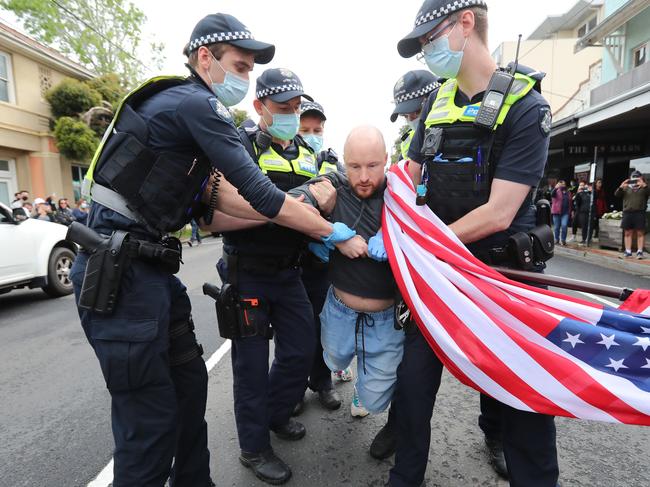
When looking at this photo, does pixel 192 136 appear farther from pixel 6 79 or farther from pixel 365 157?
pixel 6 79

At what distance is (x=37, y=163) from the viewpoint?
57.7 feet

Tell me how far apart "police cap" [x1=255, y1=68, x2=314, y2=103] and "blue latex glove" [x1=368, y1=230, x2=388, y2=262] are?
1.12 m

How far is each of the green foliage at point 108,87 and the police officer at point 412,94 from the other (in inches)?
763

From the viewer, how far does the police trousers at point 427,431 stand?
1752 millimetres

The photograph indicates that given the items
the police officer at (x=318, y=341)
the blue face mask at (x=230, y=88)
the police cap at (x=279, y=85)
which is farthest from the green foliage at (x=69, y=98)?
the blue face mask at (x=230, y=88)

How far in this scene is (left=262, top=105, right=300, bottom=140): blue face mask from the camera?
2695mm

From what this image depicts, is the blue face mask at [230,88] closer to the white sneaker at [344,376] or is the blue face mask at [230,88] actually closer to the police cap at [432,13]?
the police cap at [432,13]

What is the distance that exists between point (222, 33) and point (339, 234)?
107 cm

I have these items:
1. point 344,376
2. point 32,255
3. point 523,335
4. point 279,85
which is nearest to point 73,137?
point 32,255

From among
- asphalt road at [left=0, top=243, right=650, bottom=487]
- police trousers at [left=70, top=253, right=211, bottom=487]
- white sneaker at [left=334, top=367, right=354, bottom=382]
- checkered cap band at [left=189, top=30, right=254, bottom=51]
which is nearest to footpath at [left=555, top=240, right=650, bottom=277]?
asphalt road at [left=0, top=243, right=650, bottom=487]

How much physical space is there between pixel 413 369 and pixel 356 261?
61 cm

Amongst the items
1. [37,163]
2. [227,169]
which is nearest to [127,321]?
[227,169]

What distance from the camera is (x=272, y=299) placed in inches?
95.3

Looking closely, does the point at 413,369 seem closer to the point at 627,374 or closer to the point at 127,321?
the point at 627,374
